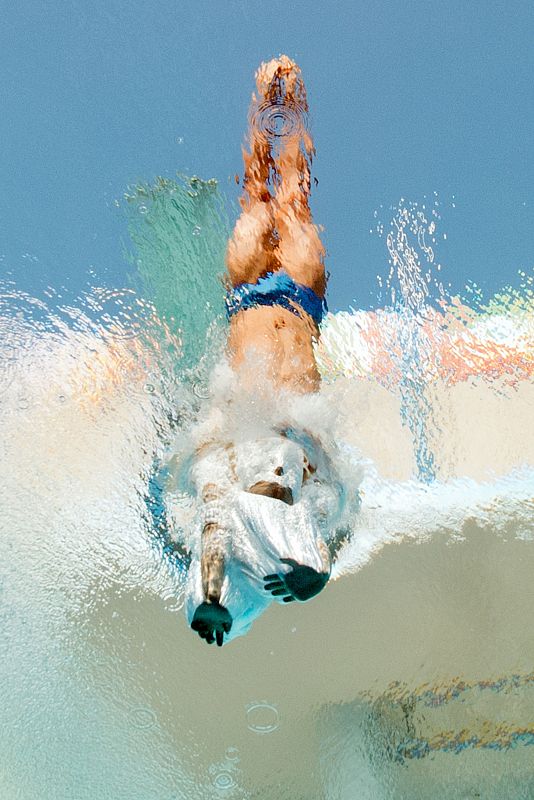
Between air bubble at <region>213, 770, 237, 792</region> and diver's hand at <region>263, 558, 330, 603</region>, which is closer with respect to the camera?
diver's hand at <region>263, 558, 330, 603</region>

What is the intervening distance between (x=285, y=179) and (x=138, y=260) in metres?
0.38

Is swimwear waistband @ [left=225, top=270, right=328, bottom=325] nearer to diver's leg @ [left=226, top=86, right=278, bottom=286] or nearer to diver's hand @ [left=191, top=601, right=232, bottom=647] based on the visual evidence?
diver's leg @ [left=226, top=86, right=278, bottom=286]

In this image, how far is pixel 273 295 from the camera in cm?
123

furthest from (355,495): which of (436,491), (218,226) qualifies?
(218,226)

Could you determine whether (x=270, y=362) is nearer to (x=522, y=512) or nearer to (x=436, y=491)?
(x=436, y=491)

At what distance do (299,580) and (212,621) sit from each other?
124mm

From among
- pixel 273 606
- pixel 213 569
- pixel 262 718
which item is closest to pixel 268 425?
pixel 213 569

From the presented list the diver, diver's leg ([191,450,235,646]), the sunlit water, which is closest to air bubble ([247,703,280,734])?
the sunlit water

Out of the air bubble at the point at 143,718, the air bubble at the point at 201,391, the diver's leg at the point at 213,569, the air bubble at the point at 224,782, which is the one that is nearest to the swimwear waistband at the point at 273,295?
the air bubble at the point at 201,391

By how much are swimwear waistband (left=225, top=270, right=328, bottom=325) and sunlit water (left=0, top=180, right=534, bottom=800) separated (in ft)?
0.17

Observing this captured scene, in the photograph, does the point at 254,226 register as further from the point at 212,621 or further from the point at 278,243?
the point at 212,621

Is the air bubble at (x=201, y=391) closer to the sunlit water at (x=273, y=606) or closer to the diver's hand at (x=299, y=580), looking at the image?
the sunlit water at (x=273, y=606)

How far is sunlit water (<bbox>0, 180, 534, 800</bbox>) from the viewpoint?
50.9 inches

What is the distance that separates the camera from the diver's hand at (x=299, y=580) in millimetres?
694
